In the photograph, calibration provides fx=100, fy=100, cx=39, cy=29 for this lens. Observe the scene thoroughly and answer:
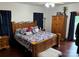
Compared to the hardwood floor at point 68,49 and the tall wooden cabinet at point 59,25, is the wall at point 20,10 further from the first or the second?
the hardwood floor at point 68,49

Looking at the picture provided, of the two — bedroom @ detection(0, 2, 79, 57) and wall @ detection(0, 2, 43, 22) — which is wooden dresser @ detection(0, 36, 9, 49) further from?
wall @ detection(0, 2, 43, 22)

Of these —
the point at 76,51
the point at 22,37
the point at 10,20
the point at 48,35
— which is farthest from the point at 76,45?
the point at 10,20

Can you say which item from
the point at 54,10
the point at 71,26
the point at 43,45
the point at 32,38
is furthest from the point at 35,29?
the point at 71,26

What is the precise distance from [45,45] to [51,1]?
2.03ft

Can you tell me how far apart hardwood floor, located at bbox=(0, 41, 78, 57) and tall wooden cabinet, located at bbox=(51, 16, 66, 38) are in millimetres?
162

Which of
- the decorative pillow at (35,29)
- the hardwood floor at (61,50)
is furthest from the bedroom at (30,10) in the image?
the decorative pillow at (35,29)

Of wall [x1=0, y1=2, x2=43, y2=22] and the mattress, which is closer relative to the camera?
wall [x1=0, y1=2, x2=43, y2=22]

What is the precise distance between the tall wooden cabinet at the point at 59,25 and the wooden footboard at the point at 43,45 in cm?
A: 11

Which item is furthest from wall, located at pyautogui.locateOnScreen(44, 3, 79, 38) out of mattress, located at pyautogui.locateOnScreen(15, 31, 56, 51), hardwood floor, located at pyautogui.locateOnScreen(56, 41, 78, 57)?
hardwood floor, located at pyautogui.locateOnScreen(56, 41, 78, 57)

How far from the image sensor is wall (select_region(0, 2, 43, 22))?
125cm

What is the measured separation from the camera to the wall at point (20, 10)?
1249 mm

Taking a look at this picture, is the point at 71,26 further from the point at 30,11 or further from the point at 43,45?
the point at 30,11

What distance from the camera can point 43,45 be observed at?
1433 millimetres

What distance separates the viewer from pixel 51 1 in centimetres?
125
